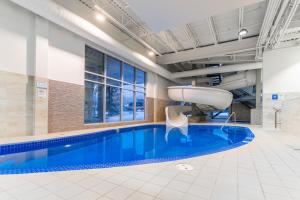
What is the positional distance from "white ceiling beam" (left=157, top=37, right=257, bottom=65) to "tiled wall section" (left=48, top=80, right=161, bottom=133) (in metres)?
4.36

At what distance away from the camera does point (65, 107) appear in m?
4.38

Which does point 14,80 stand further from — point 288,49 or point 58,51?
point 288,49

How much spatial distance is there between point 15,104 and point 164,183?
3.65 metres

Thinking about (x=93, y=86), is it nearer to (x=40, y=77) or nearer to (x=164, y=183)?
(x=40, y=77)

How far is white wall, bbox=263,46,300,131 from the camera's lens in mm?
5559

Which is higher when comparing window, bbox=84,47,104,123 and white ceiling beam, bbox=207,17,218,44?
white ceiling beam, bbox=207,17,218,44

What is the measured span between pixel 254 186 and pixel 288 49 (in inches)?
243

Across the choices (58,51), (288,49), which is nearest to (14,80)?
(58,51)

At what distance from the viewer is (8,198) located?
51.4 inches

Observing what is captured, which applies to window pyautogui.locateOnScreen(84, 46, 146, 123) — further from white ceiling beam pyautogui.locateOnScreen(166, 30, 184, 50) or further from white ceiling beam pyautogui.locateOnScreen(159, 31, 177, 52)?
white ceiling beam pyautogui.locateOnScreen(166, 30, 184, 50)

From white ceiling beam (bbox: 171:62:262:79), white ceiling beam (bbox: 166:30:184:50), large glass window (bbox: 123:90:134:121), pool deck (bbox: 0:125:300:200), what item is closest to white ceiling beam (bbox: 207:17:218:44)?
white ceiling beam (bbox: 166:30:184:50)

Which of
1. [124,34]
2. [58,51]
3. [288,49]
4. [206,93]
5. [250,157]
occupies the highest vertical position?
[124,34]

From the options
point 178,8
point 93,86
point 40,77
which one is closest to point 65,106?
point 40,77

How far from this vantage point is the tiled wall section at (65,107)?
13.5 ft
